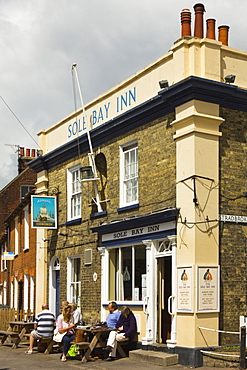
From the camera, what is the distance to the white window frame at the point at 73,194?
2044cm

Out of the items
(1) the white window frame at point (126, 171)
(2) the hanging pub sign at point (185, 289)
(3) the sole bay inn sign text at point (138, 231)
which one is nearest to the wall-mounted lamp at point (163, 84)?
(1) the white window frame at point (126, 171)

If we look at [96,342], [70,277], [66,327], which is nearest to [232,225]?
[96,342]

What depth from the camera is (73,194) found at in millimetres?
20578

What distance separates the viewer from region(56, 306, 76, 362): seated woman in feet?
50.9

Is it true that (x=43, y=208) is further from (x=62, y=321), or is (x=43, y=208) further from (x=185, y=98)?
(x=185, y=98)

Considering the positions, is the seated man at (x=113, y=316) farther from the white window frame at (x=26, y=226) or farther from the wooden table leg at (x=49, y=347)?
the white window frame at (x=26, y=226)

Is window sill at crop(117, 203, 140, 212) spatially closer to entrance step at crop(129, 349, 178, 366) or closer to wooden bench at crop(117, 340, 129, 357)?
wooden bench at crop(117, 340, 129, 357)

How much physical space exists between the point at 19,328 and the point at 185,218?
27.6 ft

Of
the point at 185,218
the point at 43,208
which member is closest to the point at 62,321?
the point at 185,218

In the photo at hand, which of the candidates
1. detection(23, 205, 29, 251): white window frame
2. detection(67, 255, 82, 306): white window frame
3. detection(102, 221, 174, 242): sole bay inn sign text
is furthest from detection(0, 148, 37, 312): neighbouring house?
detection(102, 221, 174, 242): sole bay inn sign text

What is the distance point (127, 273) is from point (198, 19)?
692 cm

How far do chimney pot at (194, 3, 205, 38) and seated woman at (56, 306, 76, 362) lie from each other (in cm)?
766

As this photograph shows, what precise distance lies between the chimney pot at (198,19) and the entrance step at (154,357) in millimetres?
7671

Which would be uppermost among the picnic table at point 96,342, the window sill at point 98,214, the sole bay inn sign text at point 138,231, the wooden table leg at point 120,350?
the window sill at point 98,214
